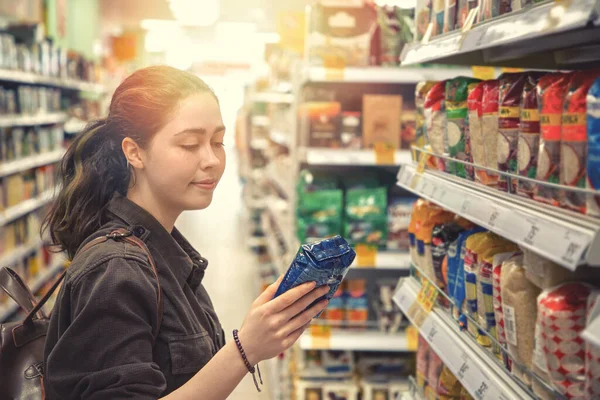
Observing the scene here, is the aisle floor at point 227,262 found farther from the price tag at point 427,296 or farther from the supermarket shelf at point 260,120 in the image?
the price tag at point 427,296

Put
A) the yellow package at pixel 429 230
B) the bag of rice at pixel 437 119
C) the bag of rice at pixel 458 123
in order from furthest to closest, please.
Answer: the yellow package at pixel 429 230, the bag of rice at pixel 437 119, the bag of rice at pixel 458 123

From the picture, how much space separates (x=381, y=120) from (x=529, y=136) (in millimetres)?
2139

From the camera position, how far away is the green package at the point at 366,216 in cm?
337

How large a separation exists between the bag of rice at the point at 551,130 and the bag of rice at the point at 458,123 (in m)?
0.43

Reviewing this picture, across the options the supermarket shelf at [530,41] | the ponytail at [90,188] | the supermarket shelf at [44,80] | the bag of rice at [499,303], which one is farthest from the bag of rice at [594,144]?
the supermarket shelf at [44,80]

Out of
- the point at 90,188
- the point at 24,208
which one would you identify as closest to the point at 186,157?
the point at 90,188

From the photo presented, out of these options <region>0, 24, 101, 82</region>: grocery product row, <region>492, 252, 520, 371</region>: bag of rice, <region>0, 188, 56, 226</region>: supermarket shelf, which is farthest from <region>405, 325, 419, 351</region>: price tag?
<region>0, 24, 101, 82</region>: grocery product row

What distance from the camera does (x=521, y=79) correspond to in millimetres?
1374

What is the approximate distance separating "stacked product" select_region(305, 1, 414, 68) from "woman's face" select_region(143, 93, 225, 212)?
1.84 metres

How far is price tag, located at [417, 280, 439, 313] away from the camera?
1.89 meters

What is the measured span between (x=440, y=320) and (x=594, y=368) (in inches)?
29.7

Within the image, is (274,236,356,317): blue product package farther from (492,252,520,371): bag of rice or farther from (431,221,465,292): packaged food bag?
(431,221,465,292): packaged food bag

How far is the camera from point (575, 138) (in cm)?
108

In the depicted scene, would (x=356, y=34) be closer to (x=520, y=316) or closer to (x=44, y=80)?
(x=520, y=316)
